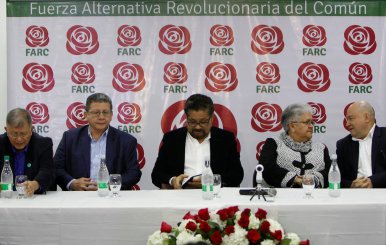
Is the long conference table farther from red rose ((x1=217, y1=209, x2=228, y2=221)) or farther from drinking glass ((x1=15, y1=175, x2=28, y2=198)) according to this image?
red rose ((x1=217, y1=209, x2=228, y2=221))

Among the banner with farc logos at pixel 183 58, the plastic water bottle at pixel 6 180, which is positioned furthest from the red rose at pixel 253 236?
the banner with farc logos at pixel 183 58

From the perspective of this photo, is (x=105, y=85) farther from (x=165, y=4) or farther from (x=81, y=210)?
(x=81, y=210)

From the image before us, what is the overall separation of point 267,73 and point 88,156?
169cm

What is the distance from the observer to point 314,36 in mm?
4949

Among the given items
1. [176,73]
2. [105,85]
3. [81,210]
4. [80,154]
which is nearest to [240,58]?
[176,73]

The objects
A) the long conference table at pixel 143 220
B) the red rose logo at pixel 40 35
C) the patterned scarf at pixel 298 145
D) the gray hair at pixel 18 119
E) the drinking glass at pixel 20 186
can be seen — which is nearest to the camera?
the long conference table at pixel 143 220

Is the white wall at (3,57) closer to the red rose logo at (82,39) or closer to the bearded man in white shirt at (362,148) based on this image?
the red rose logo at (82,39)

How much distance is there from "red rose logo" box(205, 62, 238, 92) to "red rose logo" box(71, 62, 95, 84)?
3.26 ft

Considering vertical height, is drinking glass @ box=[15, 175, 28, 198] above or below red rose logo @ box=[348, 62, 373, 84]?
below

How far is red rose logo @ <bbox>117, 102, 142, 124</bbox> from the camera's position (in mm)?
4965

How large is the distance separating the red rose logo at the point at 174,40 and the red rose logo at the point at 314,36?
100 centimetres

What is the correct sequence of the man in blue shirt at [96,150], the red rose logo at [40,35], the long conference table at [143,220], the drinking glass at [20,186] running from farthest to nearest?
1. the red rose logo at [40,35]
2. the man in blue shirt at [96,150]
3. the drinking glass at [20,186]
4. the long conference table at [143,220]

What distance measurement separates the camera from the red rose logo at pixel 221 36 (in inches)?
194

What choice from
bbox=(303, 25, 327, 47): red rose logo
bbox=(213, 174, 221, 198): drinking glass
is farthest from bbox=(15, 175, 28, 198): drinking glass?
bbox=(303, 25, 327, 47): red rose logo
